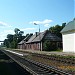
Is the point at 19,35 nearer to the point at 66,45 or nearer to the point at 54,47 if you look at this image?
the point at 54,47

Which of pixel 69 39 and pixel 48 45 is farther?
pixel 48 45

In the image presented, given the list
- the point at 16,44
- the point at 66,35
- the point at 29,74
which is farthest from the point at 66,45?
the point at 16,44

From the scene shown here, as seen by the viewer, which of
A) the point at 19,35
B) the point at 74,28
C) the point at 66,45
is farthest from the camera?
the point at 19,35

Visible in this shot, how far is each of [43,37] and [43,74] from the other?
59.2 meters

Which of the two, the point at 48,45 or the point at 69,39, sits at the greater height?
the point at 69,39

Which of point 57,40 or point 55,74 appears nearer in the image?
point 55,74

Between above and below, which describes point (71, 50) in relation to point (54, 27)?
below

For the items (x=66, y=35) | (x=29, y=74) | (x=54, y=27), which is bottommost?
(x=29, y=74)

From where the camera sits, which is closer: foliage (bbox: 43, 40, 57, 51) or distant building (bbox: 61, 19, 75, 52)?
distant building (bbox: 61, 19, 75, 52)

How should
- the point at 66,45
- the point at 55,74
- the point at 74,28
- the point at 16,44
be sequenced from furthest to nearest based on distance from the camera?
the point at 16,44 < the point at 66,45 < the point at 74,28 < the point at 55,74

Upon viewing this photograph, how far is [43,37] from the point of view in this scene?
73.5 meters

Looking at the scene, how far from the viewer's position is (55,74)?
555 inches

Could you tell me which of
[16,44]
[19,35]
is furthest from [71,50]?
[19,35]

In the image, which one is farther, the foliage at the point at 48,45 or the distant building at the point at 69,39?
the foliage at the point at 48,45
